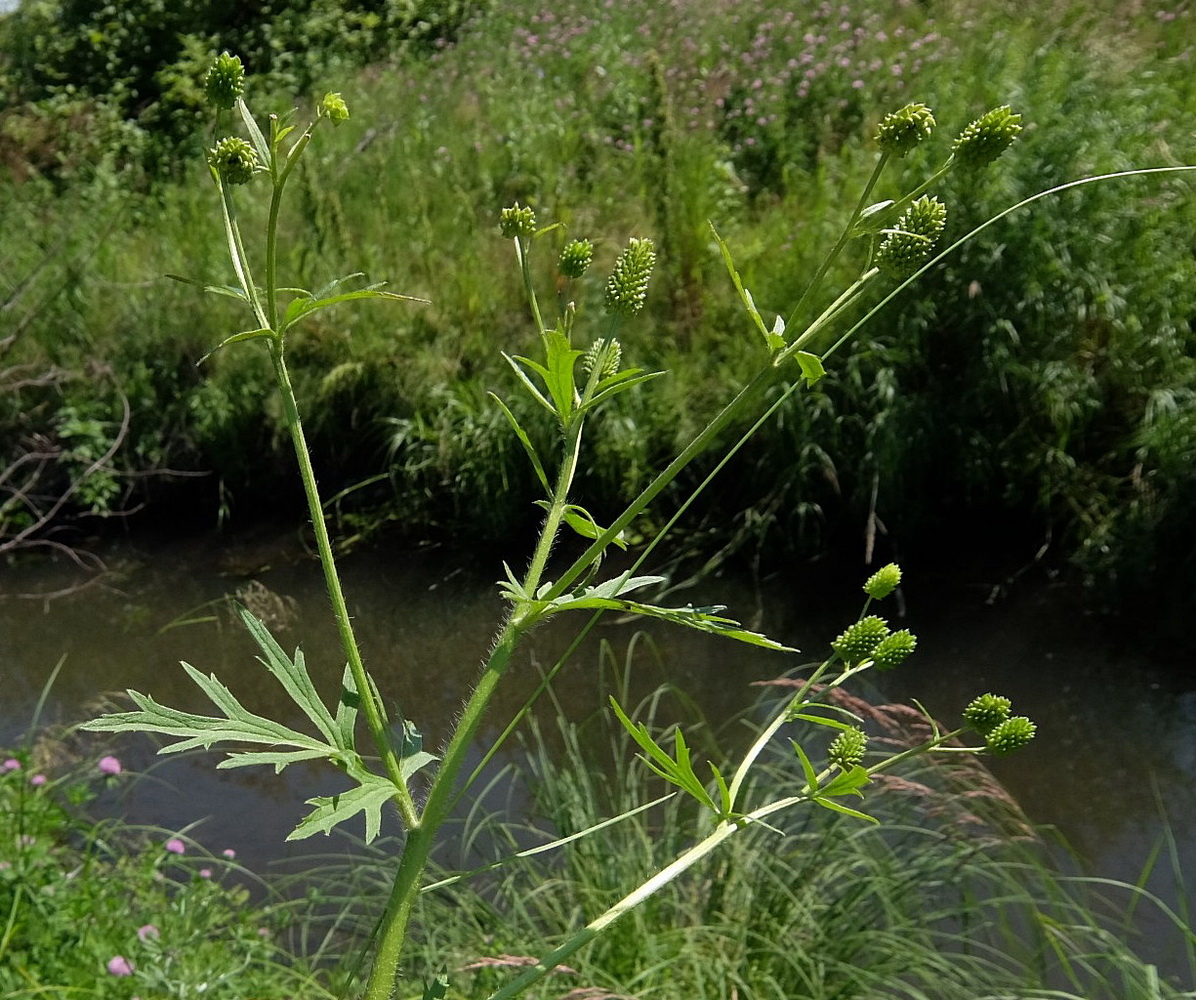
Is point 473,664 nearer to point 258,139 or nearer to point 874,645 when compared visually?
point 874,645

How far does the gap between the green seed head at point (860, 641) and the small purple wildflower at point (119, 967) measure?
67.3 inches

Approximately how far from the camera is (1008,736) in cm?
75

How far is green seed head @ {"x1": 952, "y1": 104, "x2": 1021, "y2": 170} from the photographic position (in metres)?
0.64

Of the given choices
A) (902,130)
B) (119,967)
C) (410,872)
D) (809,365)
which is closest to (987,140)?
(902,130)

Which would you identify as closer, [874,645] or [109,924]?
[874,645]

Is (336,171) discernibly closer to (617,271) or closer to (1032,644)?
(1032,644)

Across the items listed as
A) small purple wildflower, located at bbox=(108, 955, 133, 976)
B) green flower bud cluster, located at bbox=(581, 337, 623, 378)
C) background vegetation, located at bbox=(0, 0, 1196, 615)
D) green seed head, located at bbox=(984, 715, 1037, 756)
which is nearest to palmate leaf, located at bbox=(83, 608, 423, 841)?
green flower bud cluster, located at bbox=(581, 337, 623, 378)

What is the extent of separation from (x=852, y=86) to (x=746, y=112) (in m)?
0.55

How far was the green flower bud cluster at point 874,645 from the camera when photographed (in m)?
0.75

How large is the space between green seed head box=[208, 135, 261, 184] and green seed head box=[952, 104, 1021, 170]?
41cm

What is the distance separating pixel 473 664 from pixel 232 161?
3.70 meters

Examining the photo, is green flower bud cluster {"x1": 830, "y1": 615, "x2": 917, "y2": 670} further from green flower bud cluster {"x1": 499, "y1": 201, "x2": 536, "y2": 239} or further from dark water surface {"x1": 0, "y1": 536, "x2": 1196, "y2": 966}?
dark water surface {"x1": 0, "y1": 536, "x2": 1196, "y2": 966}

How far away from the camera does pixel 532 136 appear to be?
20.3ft

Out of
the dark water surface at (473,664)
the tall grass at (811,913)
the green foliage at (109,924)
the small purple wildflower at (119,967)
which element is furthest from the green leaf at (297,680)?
the dark water surface at (473,664)
